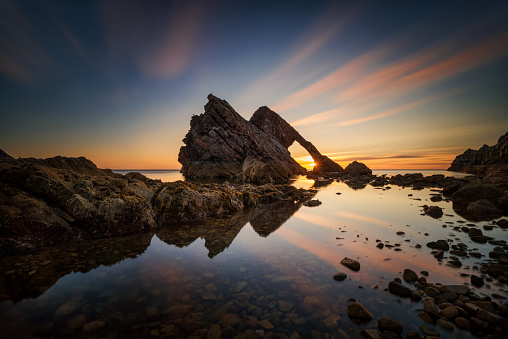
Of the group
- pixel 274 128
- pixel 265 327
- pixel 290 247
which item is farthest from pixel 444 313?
pixel 274 128

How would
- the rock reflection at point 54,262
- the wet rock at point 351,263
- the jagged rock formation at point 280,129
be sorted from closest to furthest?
1. the rock reflection at point 54,262
2. the wet rock at point 351,263
3. the jagged rock formation at point 280,129

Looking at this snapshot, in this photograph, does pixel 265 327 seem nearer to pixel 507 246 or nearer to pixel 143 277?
pixel 143 277

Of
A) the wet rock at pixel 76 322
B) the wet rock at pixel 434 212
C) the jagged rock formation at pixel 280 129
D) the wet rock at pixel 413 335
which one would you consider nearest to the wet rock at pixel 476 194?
the wet rock at pixel 434 212

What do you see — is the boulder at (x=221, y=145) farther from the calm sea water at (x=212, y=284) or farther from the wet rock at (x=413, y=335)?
the wet rock at (x=413, y=335)

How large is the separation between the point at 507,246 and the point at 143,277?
1267 cm

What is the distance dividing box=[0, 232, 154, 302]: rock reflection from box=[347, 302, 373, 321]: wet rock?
6618 millimetres

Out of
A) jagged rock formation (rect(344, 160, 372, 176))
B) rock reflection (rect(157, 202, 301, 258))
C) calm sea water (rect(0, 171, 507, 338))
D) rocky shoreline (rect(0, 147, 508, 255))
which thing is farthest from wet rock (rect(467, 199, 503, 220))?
jagged rock formation (rect(344, 160, 372, 176))

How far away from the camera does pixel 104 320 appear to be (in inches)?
152

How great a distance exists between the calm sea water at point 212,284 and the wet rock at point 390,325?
0.15 m

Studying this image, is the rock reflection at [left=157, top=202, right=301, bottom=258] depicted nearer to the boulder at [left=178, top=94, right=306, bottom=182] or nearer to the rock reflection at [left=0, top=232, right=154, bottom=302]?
the rock reflection at [left=0, top=232, right=154, bottom=302]

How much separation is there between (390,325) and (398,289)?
4.79ft

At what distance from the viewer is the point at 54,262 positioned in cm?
607

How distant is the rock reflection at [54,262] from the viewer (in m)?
4.75

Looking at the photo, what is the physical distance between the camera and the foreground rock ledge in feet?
22.6
